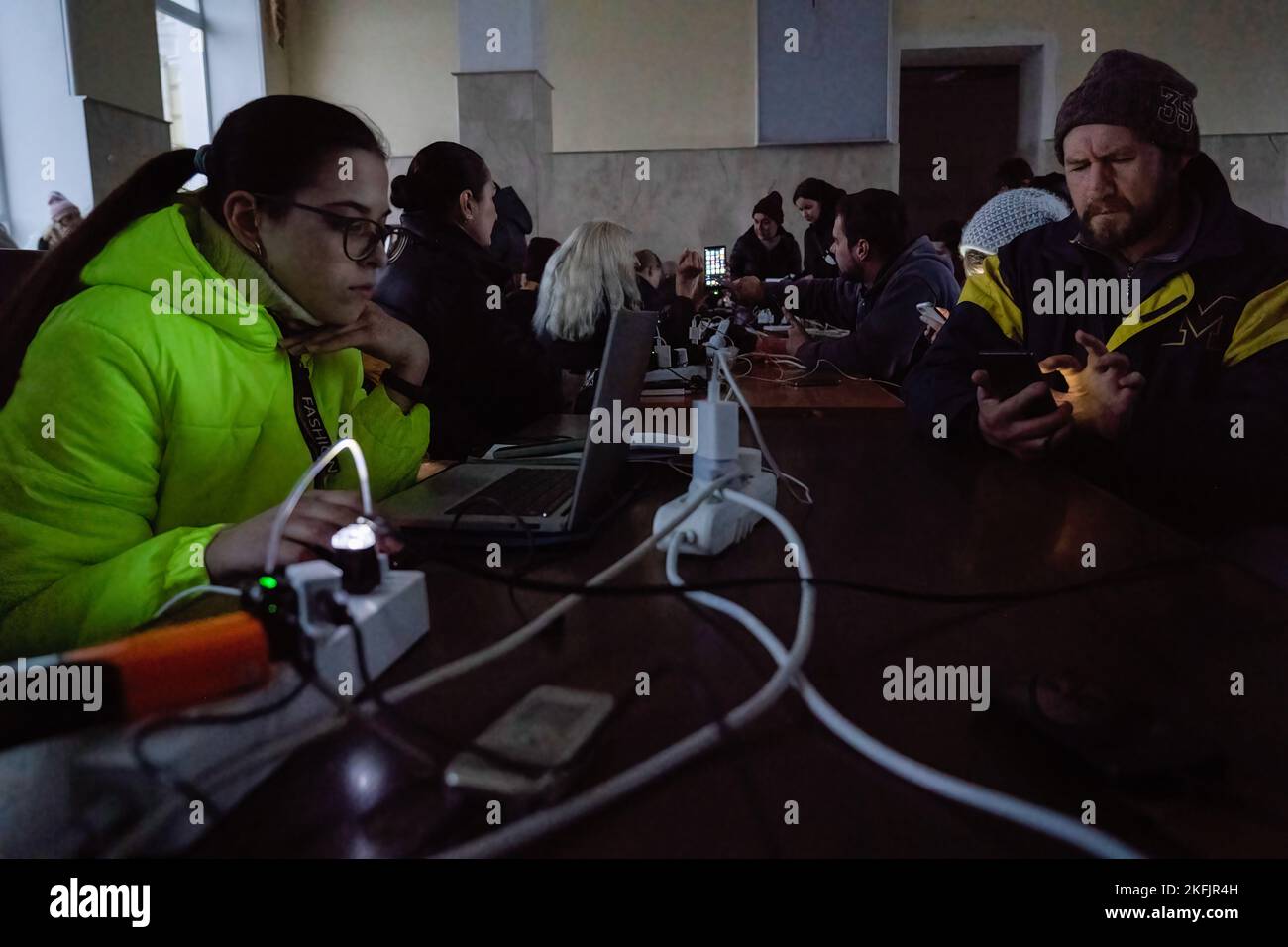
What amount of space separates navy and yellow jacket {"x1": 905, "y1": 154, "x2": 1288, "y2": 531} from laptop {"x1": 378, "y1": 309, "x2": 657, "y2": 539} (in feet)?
2.29

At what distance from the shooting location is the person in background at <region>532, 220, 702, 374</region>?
2.71 m

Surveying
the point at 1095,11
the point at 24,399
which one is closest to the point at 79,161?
the point at 24,399

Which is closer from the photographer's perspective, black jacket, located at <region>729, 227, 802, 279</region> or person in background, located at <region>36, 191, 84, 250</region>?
person in background, located at <region>36, 191, 84, 250</region>

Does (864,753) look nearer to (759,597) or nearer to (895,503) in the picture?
(759,597)

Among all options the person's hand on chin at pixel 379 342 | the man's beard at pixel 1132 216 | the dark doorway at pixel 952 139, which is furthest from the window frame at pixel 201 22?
the man's beard at pixel 1132 216

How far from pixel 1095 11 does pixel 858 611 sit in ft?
28.6

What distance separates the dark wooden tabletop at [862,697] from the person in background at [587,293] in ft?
6.16

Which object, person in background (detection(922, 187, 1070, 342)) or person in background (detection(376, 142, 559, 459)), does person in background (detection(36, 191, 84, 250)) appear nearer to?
person in background (detection(376, 142, 559, 459))

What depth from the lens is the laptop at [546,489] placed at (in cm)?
85

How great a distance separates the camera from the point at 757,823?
41cm

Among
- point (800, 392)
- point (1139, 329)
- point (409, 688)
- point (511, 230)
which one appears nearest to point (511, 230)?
point (511, 230)

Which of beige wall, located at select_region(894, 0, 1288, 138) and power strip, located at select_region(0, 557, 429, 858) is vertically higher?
beige wall, located at select_region(894, 0, 1288, 138)
